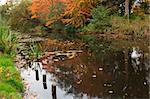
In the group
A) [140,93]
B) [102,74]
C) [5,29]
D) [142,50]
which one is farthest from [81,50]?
[140,93]

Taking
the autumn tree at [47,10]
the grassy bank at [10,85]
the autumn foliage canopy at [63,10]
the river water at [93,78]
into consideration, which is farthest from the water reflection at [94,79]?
the autumn tree at [47,10]

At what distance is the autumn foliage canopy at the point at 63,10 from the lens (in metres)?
32.8

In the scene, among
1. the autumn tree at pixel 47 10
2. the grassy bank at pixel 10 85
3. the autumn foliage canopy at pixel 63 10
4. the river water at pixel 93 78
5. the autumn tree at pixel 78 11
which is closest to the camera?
the grassy bank at pixel 10 85

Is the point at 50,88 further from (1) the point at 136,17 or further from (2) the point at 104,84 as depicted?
(1) the point at 136,17

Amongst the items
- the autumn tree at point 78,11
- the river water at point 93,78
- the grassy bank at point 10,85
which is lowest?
the river water at point 93,78

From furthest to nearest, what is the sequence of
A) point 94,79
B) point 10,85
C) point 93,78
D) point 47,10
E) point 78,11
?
1. point 47,10
2. point 78,11
3. point 93,78
4. point 94,79
5. point 10,85

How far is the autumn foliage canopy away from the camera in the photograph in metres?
32.8

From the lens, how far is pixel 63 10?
34969mm

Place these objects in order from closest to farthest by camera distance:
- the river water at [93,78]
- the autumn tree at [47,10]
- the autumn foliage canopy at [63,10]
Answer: the river water at [93,78]
the autumn foliage canopy at [63,10]
the autumn tree at [47,10]

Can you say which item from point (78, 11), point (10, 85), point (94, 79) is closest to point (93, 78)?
A: point (94, 79)

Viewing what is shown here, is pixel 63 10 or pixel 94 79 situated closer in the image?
pixel 94 79

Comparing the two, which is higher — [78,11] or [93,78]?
[78,11]

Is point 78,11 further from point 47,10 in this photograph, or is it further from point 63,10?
point 47,10

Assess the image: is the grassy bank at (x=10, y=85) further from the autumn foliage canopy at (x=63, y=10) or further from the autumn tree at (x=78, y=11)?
the autumn foliage canopy at (x=63, y=10)
